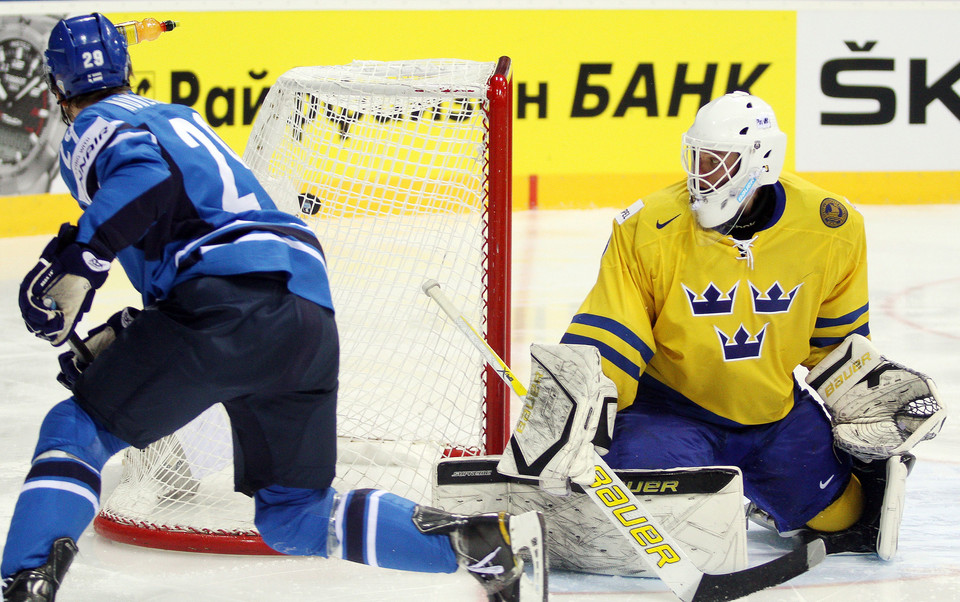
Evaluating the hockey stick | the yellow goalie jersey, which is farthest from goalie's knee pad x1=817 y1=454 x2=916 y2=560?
the hockey stick

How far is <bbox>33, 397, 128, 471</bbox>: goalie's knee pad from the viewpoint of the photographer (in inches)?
58.2

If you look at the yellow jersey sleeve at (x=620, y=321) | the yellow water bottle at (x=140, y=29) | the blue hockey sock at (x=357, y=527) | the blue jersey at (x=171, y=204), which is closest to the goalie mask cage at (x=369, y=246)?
the yellow jersey sleeve at (x=620, y=321)

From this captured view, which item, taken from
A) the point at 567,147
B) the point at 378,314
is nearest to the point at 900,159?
the point at 567,147

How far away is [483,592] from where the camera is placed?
75.1 inches

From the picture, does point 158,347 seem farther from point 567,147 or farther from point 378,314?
point 567,147

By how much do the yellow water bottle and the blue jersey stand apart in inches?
10.8

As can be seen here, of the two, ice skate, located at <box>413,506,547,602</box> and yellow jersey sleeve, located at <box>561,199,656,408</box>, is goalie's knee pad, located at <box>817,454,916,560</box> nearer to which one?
yellow jersey sleeve, located at <box>561,199,656,408</box>

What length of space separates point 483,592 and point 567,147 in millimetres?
4849

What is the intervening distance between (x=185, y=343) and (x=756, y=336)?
112 cm

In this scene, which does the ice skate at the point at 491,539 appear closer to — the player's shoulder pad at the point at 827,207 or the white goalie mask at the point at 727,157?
the white goalie mask at the point at 727,157

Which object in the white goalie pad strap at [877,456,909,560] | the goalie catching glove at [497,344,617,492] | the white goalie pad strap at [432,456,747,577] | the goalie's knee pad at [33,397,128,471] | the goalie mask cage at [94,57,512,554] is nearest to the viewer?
the goalie's knee pad at [33,397,128,471]

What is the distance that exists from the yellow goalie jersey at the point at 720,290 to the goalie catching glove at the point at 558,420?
232 mm

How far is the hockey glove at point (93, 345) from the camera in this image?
160 centimetres

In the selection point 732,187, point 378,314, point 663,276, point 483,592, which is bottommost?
point 483,592
